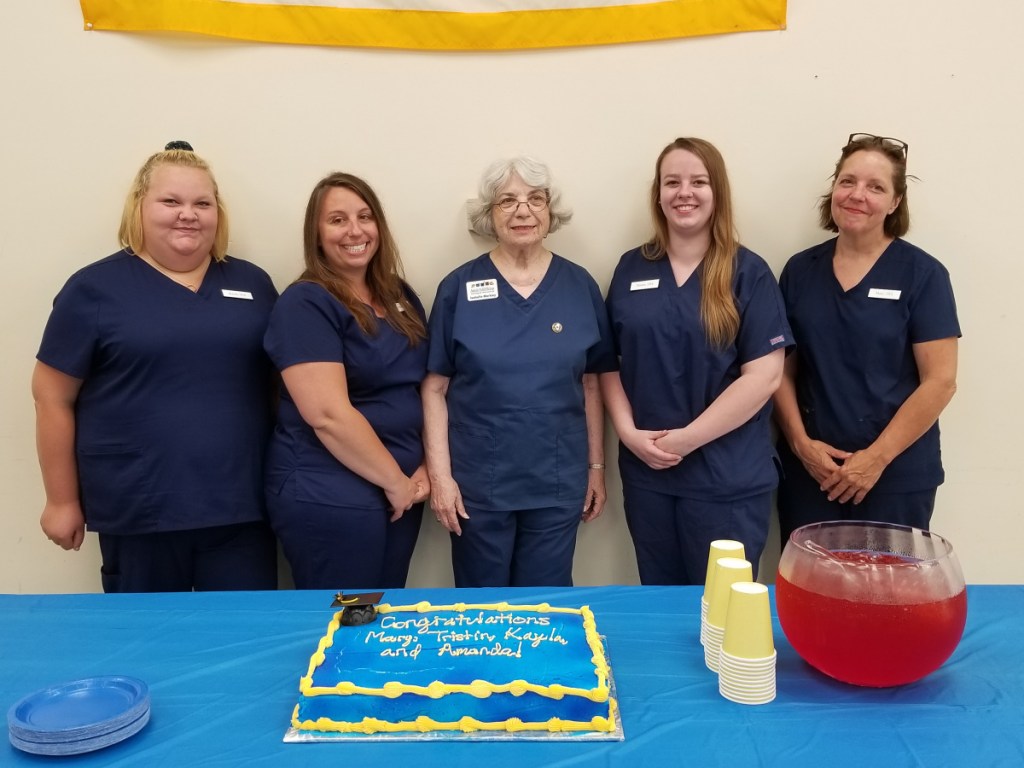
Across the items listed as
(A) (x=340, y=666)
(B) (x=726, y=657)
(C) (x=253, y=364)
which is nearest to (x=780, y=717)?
(B) (x=726, y=657)

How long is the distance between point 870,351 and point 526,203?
37.3 inches

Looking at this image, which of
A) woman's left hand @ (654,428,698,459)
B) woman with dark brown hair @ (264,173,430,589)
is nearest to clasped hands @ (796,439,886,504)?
woman's left hand @ (654,428,698,459)

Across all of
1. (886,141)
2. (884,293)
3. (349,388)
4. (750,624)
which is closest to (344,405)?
(349,388)

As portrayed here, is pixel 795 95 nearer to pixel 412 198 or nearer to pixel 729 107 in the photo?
pixel 729 107

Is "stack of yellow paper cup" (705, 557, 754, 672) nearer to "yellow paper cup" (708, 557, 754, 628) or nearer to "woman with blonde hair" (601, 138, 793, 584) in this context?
"yellow paper cup" (708, 557, 754, 628)

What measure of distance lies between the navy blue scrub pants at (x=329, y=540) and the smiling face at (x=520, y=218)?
769 millimetres

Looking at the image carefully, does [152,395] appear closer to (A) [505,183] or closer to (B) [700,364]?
(A) [505,183]

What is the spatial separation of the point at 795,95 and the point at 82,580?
8.30 feet

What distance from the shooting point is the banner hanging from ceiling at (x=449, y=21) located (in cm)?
209

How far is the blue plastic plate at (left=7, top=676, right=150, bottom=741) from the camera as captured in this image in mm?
854

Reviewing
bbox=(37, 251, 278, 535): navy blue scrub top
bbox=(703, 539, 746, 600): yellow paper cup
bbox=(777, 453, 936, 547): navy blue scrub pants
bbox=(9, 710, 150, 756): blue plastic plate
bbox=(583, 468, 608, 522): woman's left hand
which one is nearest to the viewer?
bbox=(9, 710, 150, 756): blue plastic plate

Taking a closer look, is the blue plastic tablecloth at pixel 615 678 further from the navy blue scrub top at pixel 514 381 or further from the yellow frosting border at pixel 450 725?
the navy blue scrub top at pixel 514 381

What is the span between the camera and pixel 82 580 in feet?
7.61

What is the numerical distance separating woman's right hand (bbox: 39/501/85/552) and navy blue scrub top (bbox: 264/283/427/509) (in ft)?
1.59
